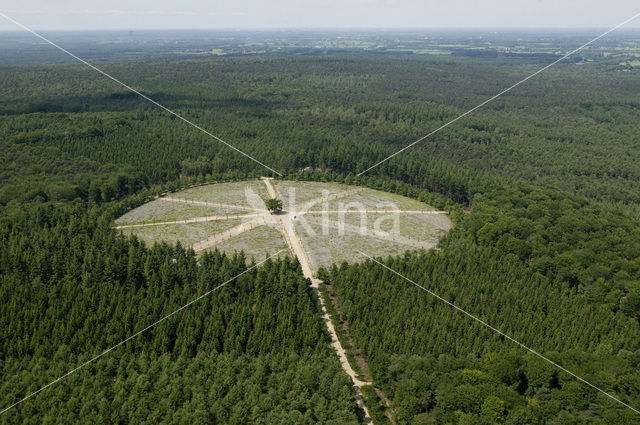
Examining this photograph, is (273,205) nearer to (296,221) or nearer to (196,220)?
(296,221)

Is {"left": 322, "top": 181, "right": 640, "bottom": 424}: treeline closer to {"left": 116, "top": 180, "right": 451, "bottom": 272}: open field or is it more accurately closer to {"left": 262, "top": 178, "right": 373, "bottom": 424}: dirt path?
{"left": 262, "top": 178, "right": 373, "bottom": 424}: dirt path

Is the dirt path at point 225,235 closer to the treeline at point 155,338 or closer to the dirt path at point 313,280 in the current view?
the dirt path at point 313,280

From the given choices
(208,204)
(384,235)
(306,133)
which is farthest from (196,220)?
(306,133)

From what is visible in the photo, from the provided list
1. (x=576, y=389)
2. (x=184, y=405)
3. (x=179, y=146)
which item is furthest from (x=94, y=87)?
(x=576, y=389)

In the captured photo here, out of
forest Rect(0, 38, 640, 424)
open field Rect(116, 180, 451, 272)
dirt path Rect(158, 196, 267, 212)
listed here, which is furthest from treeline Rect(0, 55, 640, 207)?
open field Rect(116, 180, 451, 272)

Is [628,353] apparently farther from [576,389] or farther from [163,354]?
[163,354]

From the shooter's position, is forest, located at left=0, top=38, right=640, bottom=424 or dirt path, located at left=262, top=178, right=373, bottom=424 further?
dirt path, located at left=262, top=178, right=373, bottom=424
